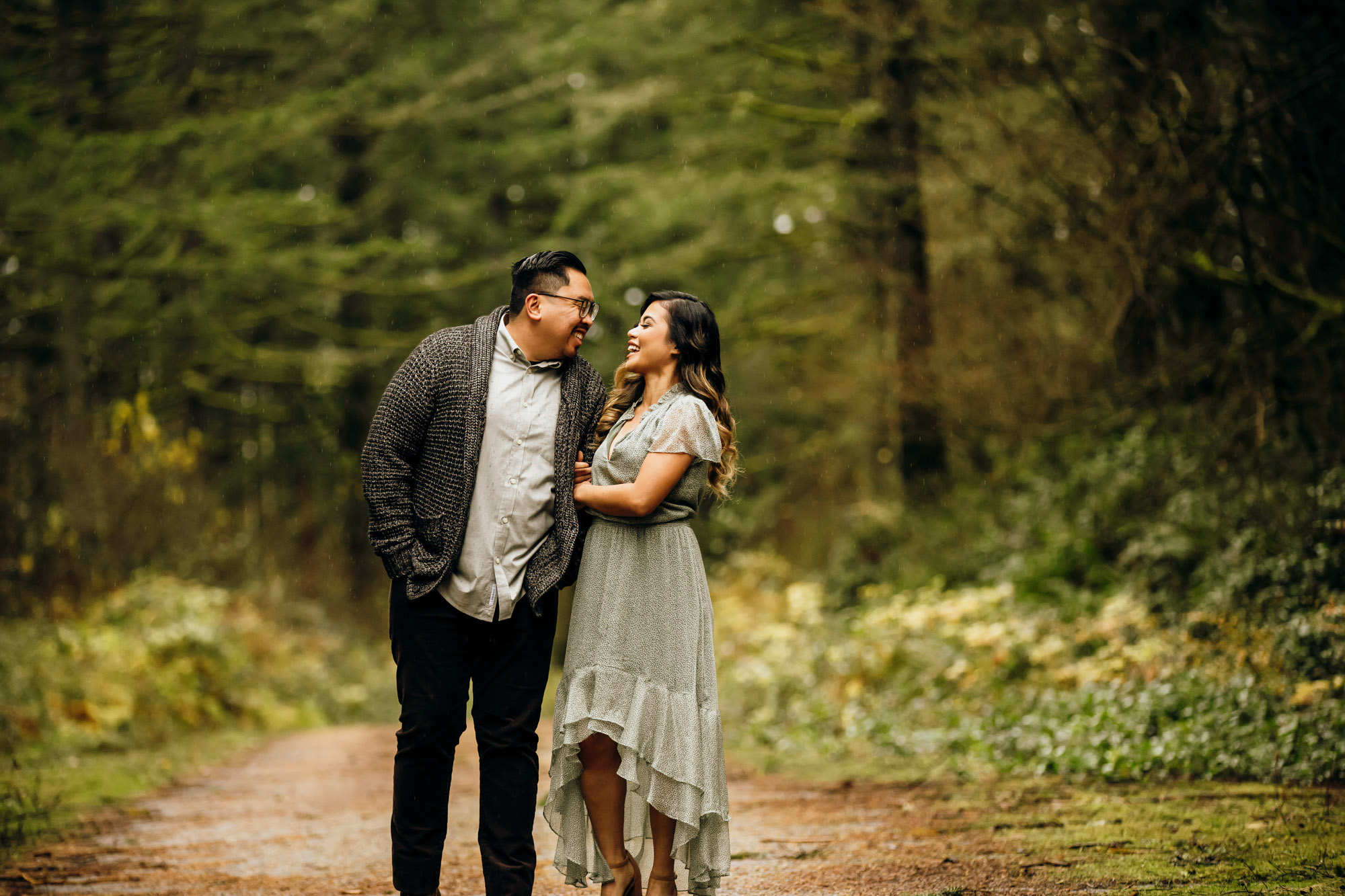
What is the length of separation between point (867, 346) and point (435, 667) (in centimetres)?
1137

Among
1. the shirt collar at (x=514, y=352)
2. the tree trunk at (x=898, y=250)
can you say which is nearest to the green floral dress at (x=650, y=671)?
the shirt collar at (x=514, y=352)

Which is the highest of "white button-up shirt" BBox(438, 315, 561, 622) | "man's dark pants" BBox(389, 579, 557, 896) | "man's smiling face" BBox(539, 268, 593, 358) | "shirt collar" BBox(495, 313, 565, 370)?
"man's smiling face" BBox(539, 268, 593, 358)

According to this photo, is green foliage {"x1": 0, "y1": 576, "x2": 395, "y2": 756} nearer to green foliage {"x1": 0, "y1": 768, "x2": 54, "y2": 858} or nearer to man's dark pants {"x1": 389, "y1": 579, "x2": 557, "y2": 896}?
green foliage {"x1": 0, "y1": 768, "x2": 54, "y2": 858}

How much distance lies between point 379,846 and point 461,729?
193cm

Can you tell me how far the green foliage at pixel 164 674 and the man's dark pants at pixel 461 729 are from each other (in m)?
4.40

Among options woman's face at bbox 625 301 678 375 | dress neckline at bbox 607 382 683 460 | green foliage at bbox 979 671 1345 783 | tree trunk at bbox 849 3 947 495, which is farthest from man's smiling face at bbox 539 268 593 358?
tree trunk at bbox 849 3 947 495

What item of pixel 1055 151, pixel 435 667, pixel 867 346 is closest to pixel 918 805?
pixel 435 667

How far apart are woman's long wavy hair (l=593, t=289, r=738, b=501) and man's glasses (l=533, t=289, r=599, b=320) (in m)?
0.21

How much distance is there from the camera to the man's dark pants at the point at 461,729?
3906 mm

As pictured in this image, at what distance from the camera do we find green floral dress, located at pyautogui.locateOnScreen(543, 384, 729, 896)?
3.95 meters

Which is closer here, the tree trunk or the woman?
the woman

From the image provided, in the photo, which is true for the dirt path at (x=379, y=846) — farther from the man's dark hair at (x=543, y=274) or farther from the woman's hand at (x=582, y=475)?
the man's dark hair at (x=543, y=274)

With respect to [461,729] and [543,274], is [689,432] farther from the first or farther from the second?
[461,729]

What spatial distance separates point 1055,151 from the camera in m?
8.81
